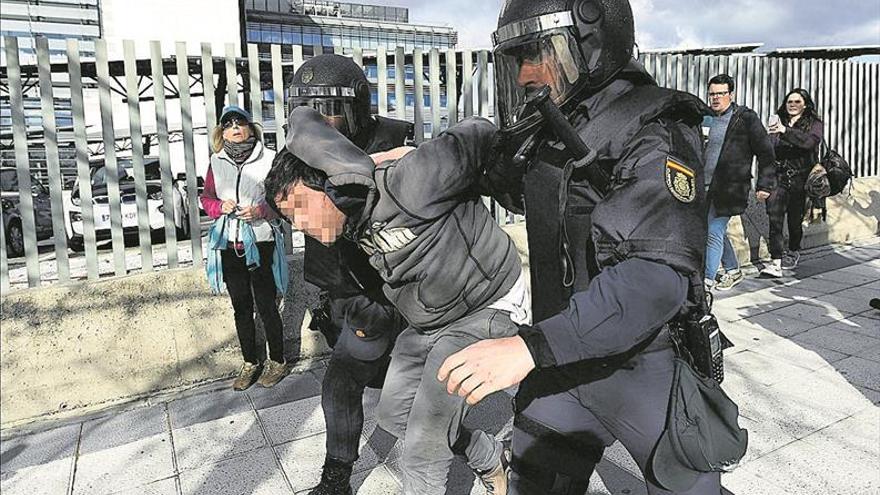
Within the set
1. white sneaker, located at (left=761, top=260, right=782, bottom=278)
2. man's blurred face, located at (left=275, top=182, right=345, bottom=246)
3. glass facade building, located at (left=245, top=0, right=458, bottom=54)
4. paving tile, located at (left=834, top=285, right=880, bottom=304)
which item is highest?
glass facade building, located at (left=245, top=0, right=458, bottom=54)

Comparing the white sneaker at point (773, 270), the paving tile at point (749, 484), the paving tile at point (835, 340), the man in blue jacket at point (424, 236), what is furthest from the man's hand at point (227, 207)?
the white sneaker at point (773, 270)

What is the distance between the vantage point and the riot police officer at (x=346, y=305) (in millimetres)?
2760

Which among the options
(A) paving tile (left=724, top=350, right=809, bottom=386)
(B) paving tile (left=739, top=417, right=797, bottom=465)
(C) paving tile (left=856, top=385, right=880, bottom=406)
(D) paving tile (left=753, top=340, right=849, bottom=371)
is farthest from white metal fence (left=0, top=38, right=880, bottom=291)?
(C) paving tile (left=856, top=385, right=880, bottom=406)

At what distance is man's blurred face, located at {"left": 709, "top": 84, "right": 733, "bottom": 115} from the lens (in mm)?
5879

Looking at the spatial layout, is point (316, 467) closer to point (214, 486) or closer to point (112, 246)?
point (214, 486)

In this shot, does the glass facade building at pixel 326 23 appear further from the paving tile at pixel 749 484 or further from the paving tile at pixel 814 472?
the paving tile at pixel 749 484

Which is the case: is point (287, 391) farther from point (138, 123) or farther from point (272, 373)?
point (138, 123)

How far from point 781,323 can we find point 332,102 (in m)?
4.16

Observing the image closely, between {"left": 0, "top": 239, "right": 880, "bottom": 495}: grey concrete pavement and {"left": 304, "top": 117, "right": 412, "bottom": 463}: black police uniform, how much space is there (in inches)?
14.6

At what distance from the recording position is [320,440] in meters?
3.57

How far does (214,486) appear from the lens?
3119 millimetres

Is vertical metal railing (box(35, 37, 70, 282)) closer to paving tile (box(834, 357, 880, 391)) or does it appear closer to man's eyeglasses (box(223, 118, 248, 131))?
man's eyeglasses (box(223, 118, 248, 131))

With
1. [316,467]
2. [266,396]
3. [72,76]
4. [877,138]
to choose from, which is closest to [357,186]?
[316,467]

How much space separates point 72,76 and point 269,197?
8.13ft
